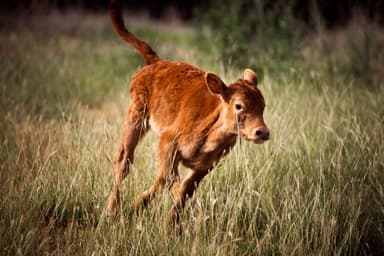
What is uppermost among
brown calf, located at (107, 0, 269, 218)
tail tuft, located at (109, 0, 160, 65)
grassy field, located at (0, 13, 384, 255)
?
tail tuft, located at (109, 0, 160, 65)

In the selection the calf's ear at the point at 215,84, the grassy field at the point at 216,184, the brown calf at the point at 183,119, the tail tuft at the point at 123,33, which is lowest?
the grassy field at the point at 216,184

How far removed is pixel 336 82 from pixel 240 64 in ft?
5.36

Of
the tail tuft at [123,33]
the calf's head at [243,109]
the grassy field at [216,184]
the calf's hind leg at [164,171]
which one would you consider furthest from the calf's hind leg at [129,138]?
the calf's head at [243,109]

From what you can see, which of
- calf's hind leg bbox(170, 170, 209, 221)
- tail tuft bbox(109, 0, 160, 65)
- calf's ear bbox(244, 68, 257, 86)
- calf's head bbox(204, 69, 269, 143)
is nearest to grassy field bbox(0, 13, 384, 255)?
calf's hind leg bbox(170, 170, 209, 221)

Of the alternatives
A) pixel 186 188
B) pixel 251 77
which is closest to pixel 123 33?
pixel 251 77

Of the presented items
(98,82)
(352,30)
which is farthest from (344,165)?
(352,30)

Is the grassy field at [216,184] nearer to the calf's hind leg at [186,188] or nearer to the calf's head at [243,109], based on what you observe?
the calf's hind leg at [186,188]

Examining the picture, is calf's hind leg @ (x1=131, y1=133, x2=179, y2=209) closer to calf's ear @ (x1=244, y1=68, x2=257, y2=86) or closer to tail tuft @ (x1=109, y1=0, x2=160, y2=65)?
calf's ear @ (x1=244, y1=68, x2=257, y2=86)

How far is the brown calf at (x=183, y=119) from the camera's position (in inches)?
154

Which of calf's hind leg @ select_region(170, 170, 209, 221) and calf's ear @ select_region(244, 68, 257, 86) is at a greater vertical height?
calf's ear @ select_region(244, 68, 257, 86)

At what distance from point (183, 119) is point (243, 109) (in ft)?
2.26

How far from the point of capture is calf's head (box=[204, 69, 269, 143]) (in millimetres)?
3748

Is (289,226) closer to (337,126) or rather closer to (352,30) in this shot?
(337,126)

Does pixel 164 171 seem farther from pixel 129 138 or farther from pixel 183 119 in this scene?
pixel 129 138
